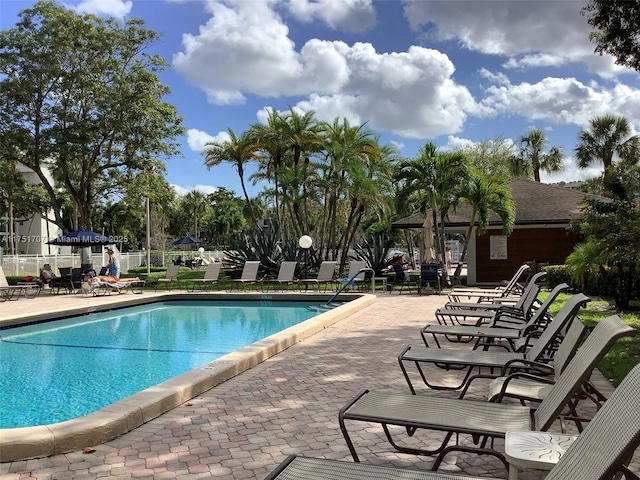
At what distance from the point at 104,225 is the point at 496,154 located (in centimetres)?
4438

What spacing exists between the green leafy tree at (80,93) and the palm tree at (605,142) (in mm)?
24399

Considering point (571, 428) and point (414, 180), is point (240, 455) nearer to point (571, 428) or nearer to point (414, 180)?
point (571, 428)

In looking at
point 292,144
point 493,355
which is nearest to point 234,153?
point 292,144

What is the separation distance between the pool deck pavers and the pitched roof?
15.0m

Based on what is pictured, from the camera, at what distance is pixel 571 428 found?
431 centimetres

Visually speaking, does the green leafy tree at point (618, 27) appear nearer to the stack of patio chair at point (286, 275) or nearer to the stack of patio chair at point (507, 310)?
the stack of patio chair at point (507, 310)

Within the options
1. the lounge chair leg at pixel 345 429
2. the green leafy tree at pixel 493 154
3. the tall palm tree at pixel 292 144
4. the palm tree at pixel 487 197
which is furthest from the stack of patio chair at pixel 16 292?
the green leafy tree at pixel 493 154

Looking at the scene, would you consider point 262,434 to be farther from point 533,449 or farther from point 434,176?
point 434,176

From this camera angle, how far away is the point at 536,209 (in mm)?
21719

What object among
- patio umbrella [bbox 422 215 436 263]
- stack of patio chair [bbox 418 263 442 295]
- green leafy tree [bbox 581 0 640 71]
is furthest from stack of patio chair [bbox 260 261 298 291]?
green leafy tree [bbox 581 0 640 71]

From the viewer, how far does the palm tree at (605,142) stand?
31.6 m

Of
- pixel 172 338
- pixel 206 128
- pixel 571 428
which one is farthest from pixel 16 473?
pixel 206 128

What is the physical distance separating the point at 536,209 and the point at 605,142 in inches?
558

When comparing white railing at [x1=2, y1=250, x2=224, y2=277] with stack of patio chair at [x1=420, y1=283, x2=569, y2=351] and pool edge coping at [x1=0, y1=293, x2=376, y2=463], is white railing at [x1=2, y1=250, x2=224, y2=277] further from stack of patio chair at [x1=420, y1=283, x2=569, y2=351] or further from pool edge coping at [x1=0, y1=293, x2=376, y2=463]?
stack of patio chair at [x1=420, y1=283, x2=569, y2=351]
